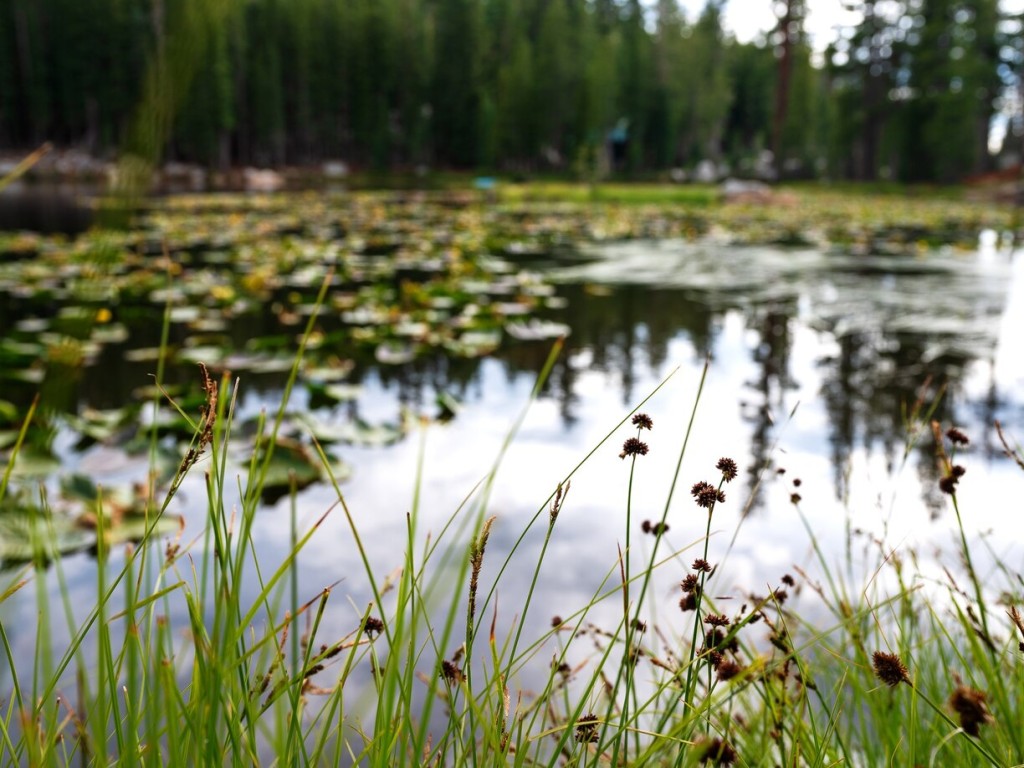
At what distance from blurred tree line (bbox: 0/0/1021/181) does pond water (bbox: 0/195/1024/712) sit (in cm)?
2408

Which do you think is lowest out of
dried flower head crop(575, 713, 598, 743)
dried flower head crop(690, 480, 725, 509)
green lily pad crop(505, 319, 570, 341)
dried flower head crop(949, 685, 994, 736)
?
green lily pad crop(505, 319, 570, 341)

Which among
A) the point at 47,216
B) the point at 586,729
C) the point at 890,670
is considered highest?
the point at 47,216

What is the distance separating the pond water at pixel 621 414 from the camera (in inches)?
59.0

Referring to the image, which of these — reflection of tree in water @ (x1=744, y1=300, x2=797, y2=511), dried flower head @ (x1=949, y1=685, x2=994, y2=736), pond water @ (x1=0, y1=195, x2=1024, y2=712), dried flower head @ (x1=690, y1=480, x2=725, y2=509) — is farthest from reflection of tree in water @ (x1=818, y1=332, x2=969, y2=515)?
dried flower head @ (x1=949, y1=685, x2=994, y2=736)

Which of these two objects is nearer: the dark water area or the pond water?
the pond water

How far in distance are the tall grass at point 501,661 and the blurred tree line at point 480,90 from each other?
26837 mm

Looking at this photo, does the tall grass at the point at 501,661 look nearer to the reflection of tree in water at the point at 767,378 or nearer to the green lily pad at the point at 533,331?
the reflection of tree in water at the point at 767,378

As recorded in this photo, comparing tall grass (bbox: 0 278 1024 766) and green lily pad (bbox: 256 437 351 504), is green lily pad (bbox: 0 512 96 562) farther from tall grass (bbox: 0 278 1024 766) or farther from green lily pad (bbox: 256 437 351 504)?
green lily pad (bbox: 256 437 351 504)

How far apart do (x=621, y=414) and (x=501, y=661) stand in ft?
6.09

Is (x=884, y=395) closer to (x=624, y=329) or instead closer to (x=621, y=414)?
(x=621, y=414)

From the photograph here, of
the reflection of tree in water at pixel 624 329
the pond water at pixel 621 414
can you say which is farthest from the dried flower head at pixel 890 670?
the reflection of tree in water at pixel 624 329

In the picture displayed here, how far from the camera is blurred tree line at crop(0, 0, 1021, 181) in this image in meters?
26.4

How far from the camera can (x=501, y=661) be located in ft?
2.15

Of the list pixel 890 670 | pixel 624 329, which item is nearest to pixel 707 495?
pixel 890 670
